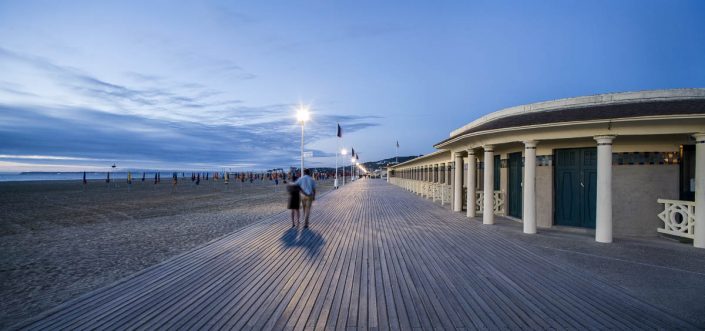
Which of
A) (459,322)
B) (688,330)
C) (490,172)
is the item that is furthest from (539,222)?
(459,322)

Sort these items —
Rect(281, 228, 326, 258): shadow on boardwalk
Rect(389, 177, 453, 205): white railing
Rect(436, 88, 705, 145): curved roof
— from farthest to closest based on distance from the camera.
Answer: Rect(389, 177, 453, 205): white railing < Rect(436, 88, 705, 145): curved roof < Rect(281, 228, 326, 258): shadow on boardwalk

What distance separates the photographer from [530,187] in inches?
380

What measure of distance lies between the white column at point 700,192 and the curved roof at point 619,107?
2.95 ft

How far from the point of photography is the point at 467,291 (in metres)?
5.06

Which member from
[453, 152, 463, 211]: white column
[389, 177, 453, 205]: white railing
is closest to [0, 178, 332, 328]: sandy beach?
[453, 152, 463, 211]: white column

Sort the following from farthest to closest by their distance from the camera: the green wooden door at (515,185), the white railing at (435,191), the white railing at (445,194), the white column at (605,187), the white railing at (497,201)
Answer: the white railing at (435,191) < the white railing at (445,194) < the white railing at (497,201) < the green wooden door at (515,185) < the white column at (605,187)

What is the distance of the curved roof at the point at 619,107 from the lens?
7.99 m

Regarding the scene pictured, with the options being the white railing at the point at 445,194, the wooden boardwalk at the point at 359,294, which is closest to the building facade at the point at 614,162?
the white railing at the point at 445,194

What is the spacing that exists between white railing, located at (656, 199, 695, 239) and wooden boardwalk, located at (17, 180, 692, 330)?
4615mm

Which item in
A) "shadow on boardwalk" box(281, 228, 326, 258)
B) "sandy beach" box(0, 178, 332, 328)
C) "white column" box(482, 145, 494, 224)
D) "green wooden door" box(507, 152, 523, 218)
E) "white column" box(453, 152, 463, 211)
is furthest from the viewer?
"white column" box(453, 152, 463, 211)

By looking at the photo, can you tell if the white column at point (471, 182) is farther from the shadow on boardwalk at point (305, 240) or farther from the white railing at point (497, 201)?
the shadow on boardwalk at point (305, 240)

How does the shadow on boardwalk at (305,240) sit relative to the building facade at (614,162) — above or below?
below

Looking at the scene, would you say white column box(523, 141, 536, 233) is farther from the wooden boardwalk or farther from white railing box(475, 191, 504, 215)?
white railing box(475, 191, 504, 215)

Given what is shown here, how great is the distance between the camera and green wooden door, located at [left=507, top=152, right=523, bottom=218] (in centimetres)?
1247
